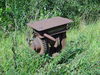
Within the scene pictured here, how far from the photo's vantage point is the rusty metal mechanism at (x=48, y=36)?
148 inches

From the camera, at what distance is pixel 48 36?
3670 millimetres

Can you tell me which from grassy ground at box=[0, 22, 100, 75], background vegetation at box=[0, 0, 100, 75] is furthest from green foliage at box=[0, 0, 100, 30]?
grassy ground at box=[0, 22, 100, 75]

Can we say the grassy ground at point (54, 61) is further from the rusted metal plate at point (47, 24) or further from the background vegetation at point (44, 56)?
the rusted metal plate at point (47, 24)

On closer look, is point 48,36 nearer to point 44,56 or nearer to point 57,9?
point 44,56

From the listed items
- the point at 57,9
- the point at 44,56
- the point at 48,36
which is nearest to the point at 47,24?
the point at 48,36

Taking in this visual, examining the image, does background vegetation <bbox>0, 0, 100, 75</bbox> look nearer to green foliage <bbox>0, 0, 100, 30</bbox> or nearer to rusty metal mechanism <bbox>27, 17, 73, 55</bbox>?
green foliage <bbox>0, 0, 100, 30</bbox>

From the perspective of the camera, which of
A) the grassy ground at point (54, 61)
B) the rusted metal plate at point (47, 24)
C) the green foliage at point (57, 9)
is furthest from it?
the green foliage at point (57, 9)

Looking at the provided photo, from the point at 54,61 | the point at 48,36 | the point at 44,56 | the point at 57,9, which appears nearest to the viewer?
the point at 54,61

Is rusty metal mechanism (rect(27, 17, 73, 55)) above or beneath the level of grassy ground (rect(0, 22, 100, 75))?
above

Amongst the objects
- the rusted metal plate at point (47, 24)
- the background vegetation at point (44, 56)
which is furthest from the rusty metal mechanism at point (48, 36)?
the background vegetation at point (44, 56)

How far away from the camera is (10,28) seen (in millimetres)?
5203

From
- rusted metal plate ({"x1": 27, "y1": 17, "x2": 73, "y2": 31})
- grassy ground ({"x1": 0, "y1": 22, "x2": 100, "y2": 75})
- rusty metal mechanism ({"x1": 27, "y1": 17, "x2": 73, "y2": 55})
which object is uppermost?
rusted metal plate ({"x1": 27, "y1": 17, "x2": 73, "y2": 31})

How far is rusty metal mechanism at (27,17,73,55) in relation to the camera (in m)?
3.76

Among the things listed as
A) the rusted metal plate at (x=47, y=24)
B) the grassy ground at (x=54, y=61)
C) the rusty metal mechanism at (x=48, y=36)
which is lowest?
the grassy ground at (x=54, y=61)
